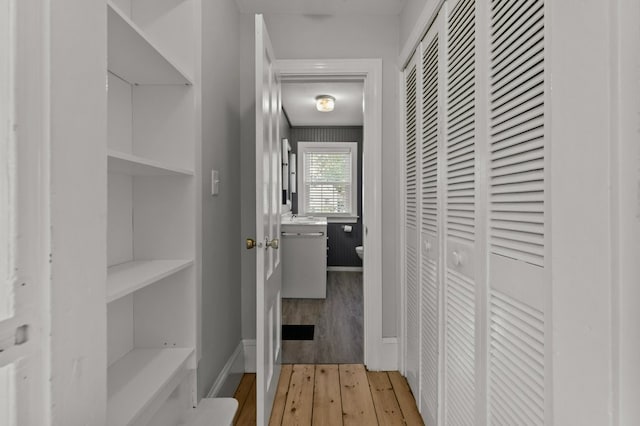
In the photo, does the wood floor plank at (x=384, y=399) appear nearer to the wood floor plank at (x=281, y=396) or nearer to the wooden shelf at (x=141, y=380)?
the wood floor plank at (x=281, y=396)

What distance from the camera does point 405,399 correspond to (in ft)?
6.43

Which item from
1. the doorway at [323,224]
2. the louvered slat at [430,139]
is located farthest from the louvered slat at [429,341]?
the doorway at [323,224]

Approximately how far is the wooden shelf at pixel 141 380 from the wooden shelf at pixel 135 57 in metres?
0.94

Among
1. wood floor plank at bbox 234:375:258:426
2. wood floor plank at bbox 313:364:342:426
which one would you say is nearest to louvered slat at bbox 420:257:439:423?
wood floor plank at bbox 313:364:342:426

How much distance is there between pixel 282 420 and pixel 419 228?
1241 millimetres

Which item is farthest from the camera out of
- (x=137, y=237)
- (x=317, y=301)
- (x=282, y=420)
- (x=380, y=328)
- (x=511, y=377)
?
(x=317, y=301)

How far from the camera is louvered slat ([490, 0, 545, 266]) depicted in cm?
82

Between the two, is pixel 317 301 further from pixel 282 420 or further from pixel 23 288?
pixel 23 288

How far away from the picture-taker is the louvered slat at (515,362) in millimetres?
808

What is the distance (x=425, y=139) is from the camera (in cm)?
179

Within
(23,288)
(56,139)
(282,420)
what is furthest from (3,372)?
(282,420)

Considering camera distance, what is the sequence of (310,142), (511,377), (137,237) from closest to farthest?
1. (511,377)
2. (137,237)
3. (310,142)

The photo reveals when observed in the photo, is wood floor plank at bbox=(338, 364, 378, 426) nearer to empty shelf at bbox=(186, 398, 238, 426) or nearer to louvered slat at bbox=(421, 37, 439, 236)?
empty shelf at bbox=(186, 398, 238, 426)

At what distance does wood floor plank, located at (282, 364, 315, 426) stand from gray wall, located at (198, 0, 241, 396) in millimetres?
433
